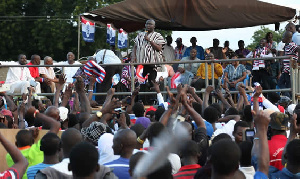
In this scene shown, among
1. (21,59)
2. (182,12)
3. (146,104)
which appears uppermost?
(182,12)

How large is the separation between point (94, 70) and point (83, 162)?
901 cm

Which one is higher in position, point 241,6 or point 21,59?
point 241,6

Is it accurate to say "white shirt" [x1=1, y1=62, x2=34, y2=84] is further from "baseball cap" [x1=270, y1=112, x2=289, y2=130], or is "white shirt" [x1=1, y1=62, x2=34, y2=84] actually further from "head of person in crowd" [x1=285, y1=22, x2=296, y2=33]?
"baseball cap" [x1=270, y1=112, x2=289, y2=130]

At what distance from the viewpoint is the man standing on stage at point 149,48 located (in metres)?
14.3

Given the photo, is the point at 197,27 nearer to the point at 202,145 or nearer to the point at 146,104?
the point at 146,104

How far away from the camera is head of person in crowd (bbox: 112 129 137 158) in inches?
242

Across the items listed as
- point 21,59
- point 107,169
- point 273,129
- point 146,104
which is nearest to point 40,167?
point 107,169

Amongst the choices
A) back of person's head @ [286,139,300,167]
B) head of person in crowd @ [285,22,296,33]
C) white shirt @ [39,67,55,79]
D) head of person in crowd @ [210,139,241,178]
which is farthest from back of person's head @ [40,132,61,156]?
head of person in crowd @ [285,22,296,33]

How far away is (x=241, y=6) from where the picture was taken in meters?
16.8

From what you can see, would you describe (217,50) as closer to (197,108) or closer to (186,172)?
(197,108)

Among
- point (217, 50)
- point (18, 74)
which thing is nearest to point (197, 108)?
point (18, 74)

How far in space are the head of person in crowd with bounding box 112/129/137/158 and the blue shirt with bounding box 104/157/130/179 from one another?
78 millimetres

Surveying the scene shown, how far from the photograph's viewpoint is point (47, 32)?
47938 mm

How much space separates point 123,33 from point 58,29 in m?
30.1
